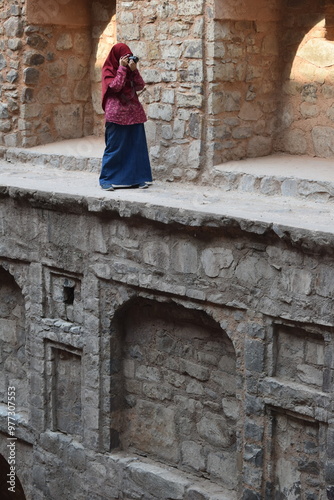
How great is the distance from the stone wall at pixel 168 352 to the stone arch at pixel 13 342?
0.16 ft

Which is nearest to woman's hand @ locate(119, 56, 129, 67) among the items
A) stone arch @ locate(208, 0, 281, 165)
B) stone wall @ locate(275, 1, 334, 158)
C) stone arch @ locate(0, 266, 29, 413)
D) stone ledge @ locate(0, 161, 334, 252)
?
stone arch @ locate(208, 0, 281, 165)

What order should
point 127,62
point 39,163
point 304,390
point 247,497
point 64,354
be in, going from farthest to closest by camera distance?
point 39,163 < point 64,354 < point 127,62 < point 247,497 < point 304,390

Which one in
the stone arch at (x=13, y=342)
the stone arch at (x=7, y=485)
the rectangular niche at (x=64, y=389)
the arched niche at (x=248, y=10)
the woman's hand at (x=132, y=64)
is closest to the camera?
the woman's hand at (x=132, y=64)

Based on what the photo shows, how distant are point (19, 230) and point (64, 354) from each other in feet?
3.66

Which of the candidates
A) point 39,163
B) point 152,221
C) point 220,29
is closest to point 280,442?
point 152,221

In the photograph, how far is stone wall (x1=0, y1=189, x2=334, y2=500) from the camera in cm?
573

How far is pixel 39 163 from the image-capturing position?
28.4 feet

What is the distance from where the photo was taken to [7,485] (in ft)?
28.2

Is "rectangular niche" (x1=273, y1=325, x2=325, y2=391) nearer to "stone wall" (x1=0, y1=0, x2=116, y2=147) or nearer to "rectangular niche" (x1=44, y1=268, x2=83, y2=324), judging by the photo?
"rectangular niche" (x1=44, y1=268, x2=83, y2=324)

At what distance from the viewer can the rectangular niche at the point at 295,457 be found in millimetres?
5805

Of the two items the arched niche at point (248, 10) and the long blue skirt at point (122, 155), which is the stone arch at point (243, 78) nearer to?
the arched niche at point (248, 10)

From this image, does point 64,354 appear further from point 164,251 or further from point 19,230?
point 164,251

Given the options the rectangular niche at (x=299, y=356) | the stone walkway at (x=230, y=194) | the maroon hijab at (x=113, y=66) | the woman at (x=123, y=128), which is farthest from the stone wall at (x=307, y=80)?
the rectangular niche at (x=299, y=356)

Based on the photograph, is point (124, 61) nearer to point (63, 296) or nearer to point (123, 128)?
point (123, 128)
